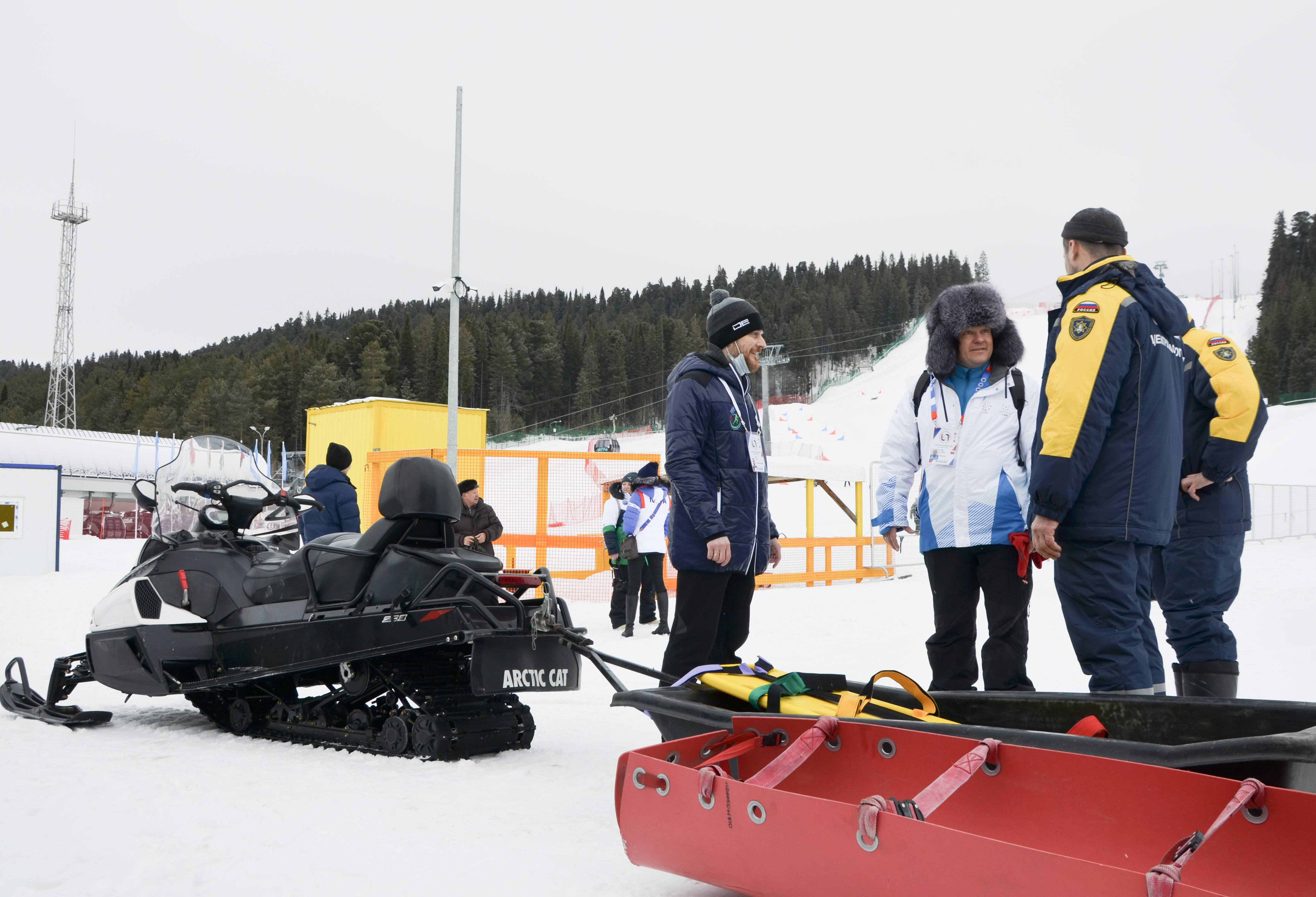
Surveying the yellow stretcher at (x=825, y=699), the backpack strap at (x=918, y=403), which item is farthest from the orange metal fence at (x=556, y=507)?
the yellow stretcher at (x=825, y=699)

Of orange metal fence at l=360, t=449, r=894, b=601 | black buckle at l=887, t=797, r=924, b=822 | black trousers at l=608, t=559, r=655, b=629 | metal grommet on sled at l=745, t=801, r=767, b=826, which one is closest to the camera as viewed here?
black buckle at l=887, t=797, r=924, b=822

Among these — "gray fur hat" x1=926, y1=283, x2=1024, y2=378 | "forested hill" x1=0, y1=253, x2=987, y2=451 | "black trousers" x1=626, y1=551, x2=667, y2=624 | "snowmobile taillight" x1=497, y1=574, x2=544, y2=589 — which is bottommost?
"black trousers" x1=626, y1=551, x2=667, y2=624

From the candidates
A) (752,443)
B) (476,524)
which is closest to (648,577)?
(476,524)

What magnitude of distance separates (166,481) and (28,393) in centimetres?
10629

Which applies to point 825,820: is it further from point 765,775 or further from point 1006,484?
point 1006,484

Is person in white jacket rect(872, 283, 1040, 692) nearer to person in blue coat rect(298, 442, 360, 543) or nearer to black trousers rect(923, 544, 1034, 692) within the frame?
black trousers rect(923, 544, 1034, 692)

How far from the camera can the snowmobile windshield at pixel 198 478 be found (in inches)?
196

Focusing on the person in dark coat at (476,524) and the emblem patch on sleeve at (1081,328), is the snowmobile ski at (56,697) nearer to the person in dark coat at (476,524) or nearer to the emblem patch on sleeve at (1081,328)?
the person in dark coat at (476,524)

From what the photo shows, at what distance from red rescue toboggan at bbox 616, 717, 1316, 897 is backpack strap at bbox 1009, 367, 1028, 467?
1.64m

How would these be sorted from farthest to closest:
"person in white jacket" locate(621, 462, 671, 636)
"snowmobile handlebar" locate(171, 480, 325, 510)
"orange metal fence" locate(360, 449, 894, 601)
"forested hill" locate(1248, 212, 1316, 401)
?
"forested hill" locate(1248, 212, 1316, 401) → "orange metal fence" locate(360, 449, 894, 601) → "person in white jacket" locate(621, 462, 671, 636) → "snowmobile handlebar" locate(171, 480, 325, 510)

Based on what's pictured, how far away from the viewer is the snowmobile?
4.00 m

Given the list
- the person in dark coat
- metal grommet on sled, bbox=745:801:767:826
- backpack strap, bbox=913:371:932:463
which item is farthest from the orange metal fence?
metal grommet on sled, bbox=745:801:767:826

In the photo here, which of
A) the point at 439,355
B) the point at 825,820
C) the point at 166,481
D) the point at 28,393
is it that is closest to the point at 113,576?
the point at 166,481

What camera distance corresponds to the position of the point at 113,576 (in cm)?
1520
